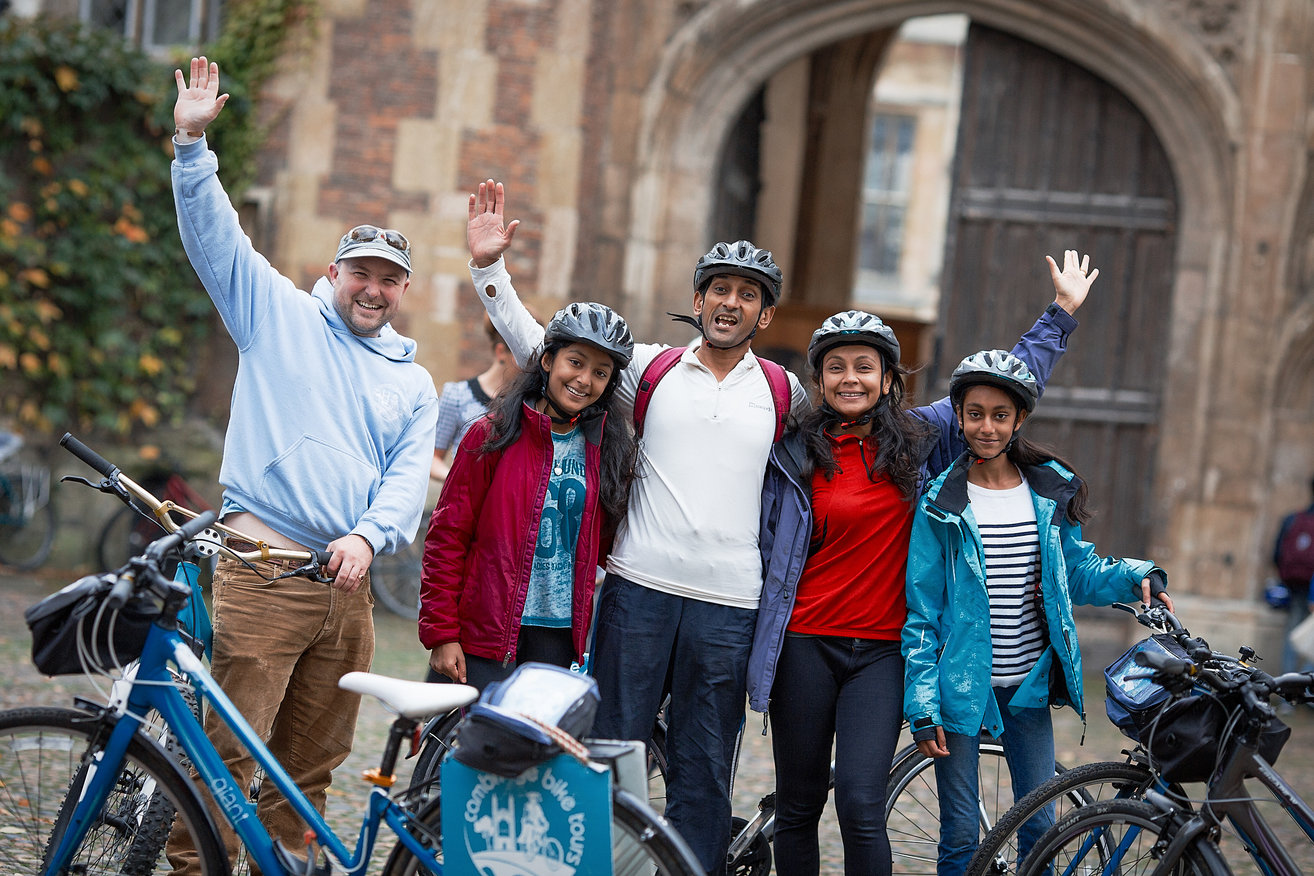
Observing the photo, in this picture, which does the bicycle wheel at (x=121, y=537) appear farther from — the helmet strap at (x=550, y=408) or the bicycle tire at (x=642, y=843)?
the bicycle tire at (x=642, y=843)

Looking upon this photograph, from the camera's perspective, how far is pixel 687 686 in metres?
3.49

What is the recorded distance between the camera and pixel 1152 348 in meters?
9.41

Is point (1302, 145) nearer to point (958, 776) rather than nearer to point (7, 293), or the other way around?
point (958, 776)

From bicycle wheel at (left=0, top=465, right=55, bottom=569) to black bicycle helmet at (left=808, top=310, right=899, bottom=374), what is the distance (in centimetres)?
773

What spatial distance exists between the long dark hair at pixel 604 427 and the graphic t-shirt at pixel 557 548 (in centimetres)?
8

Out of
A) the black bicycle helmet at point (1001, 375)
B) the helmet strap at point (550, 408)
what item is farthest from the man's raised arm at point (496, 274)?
the black bicycle helmet at point (1001, 375)

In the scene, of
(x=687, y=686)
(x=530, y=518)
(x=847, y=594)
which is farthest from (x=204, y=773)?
(x=847, y=594)

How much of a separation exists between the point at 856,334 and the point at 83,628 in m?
1.98

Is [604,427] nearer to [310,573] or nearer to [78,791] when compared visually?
[310,573]

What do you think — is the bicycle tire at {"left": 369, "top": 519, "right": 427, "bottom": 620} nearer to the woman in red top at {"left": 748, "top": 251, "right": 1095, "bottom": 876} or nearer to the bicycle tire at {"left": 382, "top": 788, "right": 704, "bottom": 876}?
the woman in red top at {"left": 748, "top": 251, "right": 1095, "bottom": 876}

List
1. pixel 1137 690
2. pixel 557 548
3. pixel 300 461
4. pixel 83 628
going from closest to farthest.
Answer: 1. pixel 83 628
2. pixel 1137 690
3. pixel 300 461
4. pixel 557 548

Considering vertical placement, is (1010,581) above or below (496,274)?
below

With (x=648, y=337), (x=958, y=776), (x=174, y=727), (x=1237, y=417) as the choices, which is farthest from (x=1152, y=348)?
(x=174, y=727)

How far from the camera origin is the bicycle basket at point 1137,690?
312 cm
